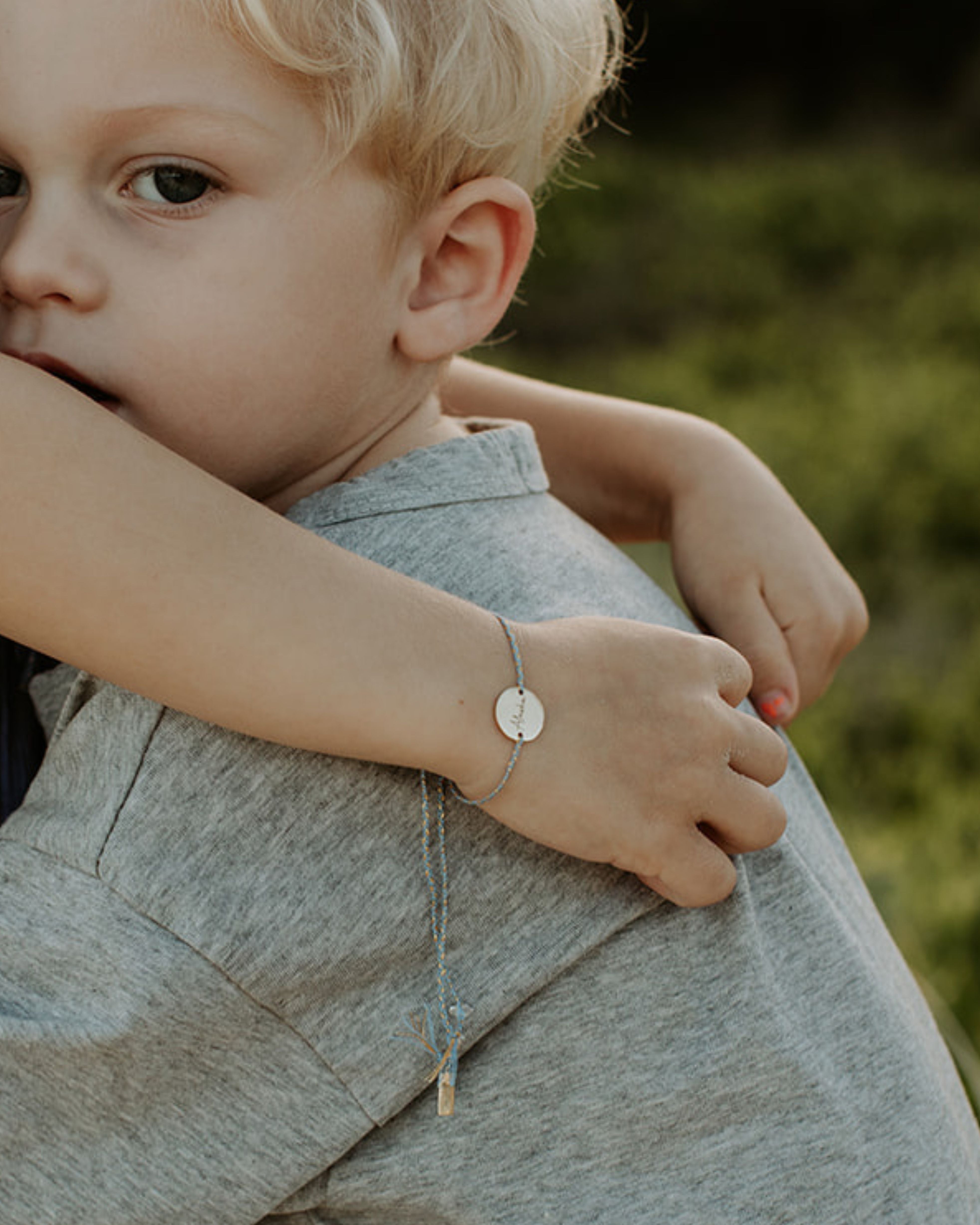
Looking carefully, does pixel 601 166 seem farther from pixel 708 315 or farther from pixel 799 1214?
pixel 799 1214

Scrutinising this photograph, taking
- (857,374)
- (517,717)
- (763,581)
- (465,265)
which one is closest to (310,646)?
(517,717)

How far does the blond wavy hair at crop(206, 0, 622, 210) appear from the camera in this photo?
1.00 metres

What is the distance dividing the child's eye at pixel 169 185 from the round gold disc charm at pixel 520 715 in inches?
16.0

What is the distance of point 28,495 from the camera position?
0.81 m

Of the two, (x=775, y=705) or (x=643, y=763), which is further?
(x=775, y=705)

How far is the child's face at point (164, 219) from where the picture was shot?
957 millimetres

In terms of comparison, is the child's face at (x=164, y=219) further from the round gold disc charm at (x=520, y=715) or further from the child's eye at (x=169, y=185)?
the round gold disc charm at (x=520, y=715)

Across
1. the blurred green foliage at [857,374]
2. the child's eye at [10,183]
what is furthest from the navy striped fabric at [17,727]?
the blurred green foliage at [857,374]

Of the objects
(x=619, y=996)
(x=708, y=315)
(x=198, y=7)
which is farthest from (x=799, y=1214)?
(x=708, y=315)

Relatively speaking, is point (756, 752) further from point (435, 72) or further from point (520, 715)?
point (435, 72)

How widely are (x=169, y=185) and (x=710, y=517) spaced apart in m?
0.60

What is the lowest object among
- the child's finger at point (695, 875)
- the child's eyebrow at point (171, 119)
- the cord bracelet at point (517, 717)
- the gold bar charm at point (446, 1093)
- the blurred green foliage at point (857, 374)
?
the blurred green foliage at point (857, 374)

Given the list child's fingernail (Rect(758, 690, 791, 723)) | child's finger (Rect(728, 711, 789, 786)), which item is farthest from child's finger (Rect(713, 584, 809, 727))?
child's finger (Rect(728, 711, 789, 786))

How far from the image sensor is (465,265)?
119 centimetres
